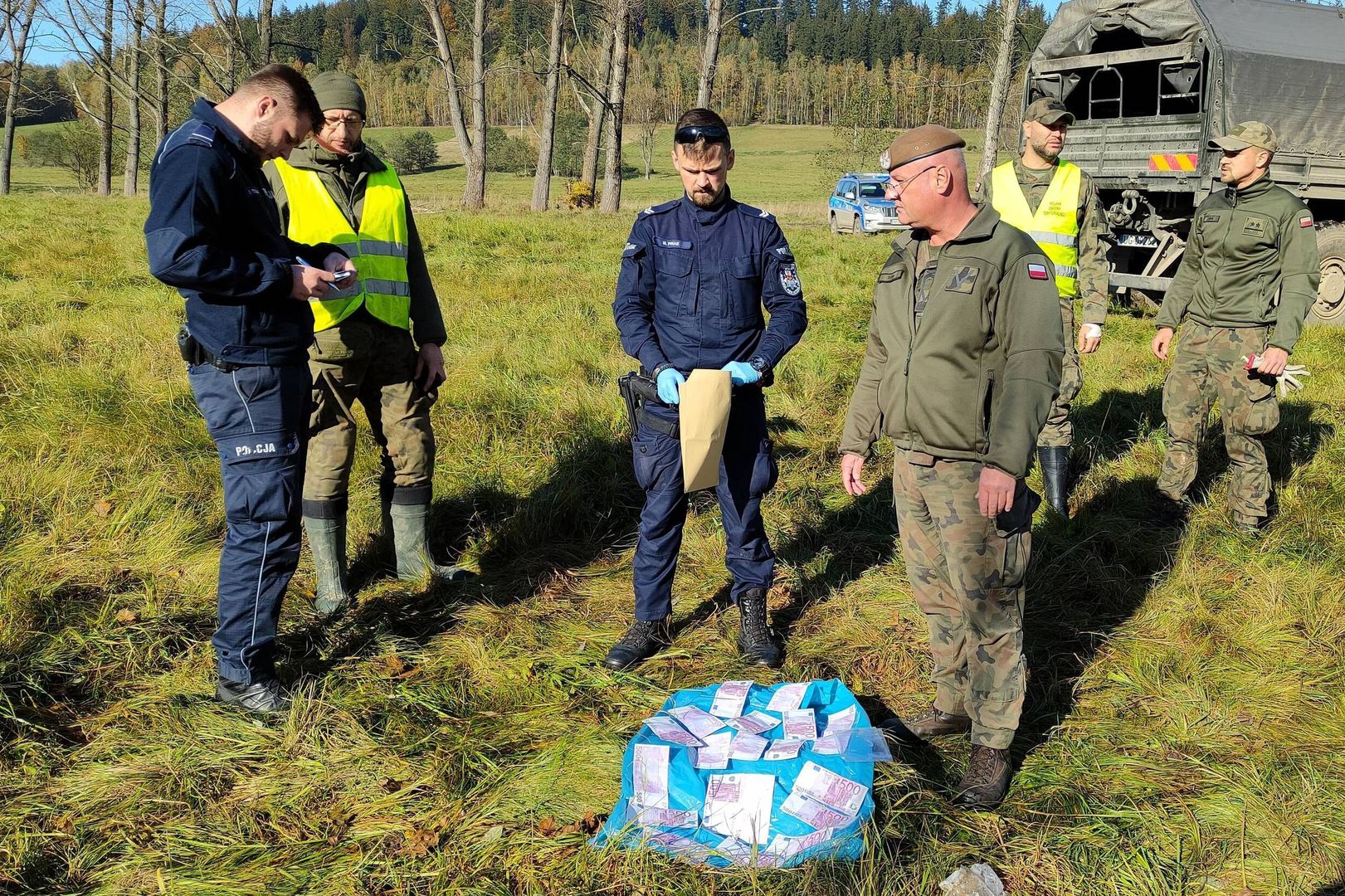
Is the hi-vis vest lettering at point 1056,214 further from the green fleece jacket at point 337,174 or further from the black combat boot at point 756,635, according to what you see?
the green fleece jacket at point 337,174

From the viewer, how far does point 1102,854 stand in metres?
2.57

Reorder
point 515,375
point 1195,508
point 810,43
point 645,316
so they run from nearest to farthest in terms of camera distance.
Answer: point 645,316, point 1195,508, point 515,375, point 810,43

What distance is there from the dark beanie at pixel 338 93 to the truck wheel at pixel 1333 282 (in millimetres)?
9686

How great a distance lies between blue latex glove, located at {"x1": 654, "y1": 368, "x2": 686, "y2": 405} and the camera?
10.9ft

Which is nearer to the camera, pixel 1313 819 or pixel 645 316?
pixel 1313 819

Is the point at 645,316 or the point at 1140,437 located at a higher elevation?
the point at 645,316

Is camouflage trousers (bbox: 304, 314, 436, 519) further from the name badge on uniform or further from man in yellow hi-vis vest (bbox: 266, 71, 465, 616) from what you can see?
the name badge on uniform

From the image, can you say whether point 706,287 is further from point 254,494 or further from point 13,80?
point 13,80

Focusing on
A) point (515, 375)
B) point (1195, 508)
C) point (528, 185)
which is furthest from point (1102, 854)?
point (528, 185)

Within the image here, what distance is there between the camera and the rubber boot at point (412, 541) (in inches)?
168

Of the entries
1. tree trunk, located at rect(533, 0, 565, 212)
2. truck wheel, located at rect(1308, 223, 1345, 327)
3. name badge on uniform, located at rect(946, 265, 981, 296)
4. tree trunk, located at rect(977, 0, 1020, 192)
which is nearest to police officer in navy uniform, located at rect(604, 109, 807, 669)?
name badge on uniform, located at rect(946, 265, 981, 296)

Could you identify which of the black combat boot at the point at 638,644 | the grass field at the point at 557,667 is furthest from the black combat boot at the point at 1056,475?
the black combat boot at the point at 638,644

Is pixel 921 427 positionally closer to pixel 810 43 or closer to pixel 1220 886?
pixel 1220 886

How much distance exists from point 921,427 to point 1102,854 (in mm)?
1276
